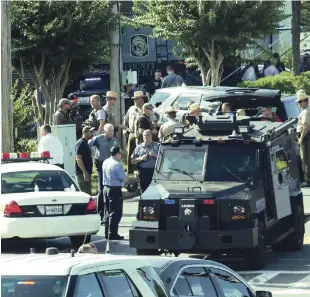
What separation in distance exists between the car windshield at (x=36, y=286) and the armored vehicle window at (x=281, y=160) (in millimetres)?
10165

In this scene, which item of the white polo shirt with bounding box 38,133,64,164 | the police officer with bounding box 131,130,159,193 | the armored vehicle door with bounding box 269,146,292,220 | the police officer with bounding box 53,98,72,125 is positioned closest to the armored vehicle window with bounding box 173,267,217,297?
the armored vehicle door with bounding box 269,146,292,220

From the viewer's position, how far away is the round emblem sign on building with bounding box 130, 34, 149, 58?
132 ft

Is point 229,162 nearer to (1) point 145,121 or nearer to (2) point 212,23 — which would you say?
(1) point 145,121

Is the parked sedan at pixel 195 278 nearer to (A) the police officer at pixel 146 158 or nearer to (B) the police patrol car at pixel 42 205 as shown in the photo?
(B) the police patrol car at pixel 42 205

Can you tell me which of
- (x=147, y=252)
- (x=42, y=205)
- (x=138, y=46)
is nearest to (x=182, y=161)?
(x=147, y=252)

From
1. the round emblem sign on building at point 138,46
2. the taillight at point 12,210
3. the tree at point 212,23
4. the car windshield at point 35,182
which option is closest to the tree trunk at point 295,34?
the round emblem sign on building at point 138,46

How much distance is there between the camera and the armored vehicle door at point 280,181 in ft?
58.5

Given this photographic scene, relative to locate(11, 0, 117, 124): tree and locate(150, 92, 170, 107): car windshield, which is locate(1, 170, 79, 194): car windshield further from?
locate(11, 0, 117, 124): tree

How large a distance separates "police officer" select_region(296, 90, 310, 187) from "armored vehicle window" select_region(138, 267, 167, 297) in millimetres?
17483

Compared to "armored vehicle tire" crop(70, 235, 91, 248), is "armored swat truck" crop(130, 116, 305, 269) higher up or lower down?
higher up

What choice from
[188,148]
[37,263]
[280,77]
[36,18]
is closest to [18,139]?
[36,18]

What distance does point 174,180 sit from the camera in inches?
694

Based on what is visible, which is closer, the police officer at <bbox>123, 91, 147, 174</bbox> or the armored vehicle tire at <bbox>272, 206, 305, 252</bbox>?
the armored vehicle tire at <bbox>272, 206, 305, 252</bbox>

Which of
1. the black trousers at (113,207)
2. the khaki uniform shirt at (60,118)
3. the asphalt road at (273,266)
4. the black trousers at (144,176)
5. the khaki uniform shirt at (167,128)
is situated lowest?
the asphalt road at (273,266)
